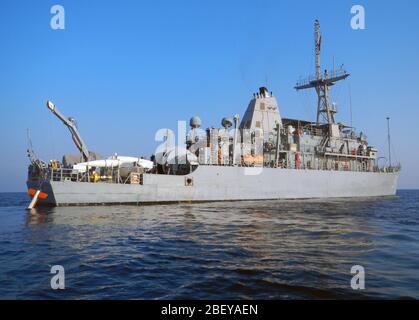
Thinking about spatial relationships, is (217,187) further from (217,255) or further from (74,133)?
(217,255)

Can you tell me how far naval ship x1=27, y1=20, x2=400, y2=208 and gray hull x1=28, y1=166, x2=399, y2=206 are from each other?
6 centimetres

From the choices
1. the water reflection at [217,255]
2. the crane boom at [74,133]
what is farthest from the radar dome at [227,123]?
the water reflection at [217,255]

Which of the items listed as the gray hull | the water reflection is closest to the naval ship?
the gray hull

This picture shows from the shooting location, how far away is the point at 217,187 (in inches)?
996

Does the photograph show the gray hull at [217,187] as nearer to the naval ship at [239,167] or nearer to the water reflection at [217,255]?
the naval ship at [239,167]

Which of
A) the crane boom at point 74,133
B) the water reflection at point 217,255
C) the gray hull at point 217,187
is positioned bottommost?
the water reflection at point 217,255

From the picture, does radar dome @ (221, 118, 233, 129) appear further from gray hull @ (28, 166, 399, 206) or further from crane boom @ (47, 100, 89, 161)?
crane boom @ (47, 100, 89, 161)

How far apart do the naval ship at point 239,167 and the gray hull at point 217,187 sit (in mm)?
64

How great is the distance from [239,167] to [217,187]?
2371 mm

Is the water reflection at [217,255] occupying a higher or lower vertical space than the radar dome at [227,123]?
lower

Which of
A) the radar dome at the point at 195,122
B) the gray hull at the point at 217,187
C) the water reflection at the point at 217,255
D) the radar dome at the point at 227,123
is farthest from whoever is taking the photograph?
the radar dome at the point at 227,123

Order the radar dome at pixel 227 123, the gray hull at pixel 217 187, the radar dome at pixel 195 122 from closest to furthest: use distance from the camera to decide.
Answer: the gray hull at pixel 217 187
the radar dome at pixel 195 122
the radar dome at pixel 227 123

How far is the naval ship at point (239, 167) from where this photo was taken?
2175 centimetres
